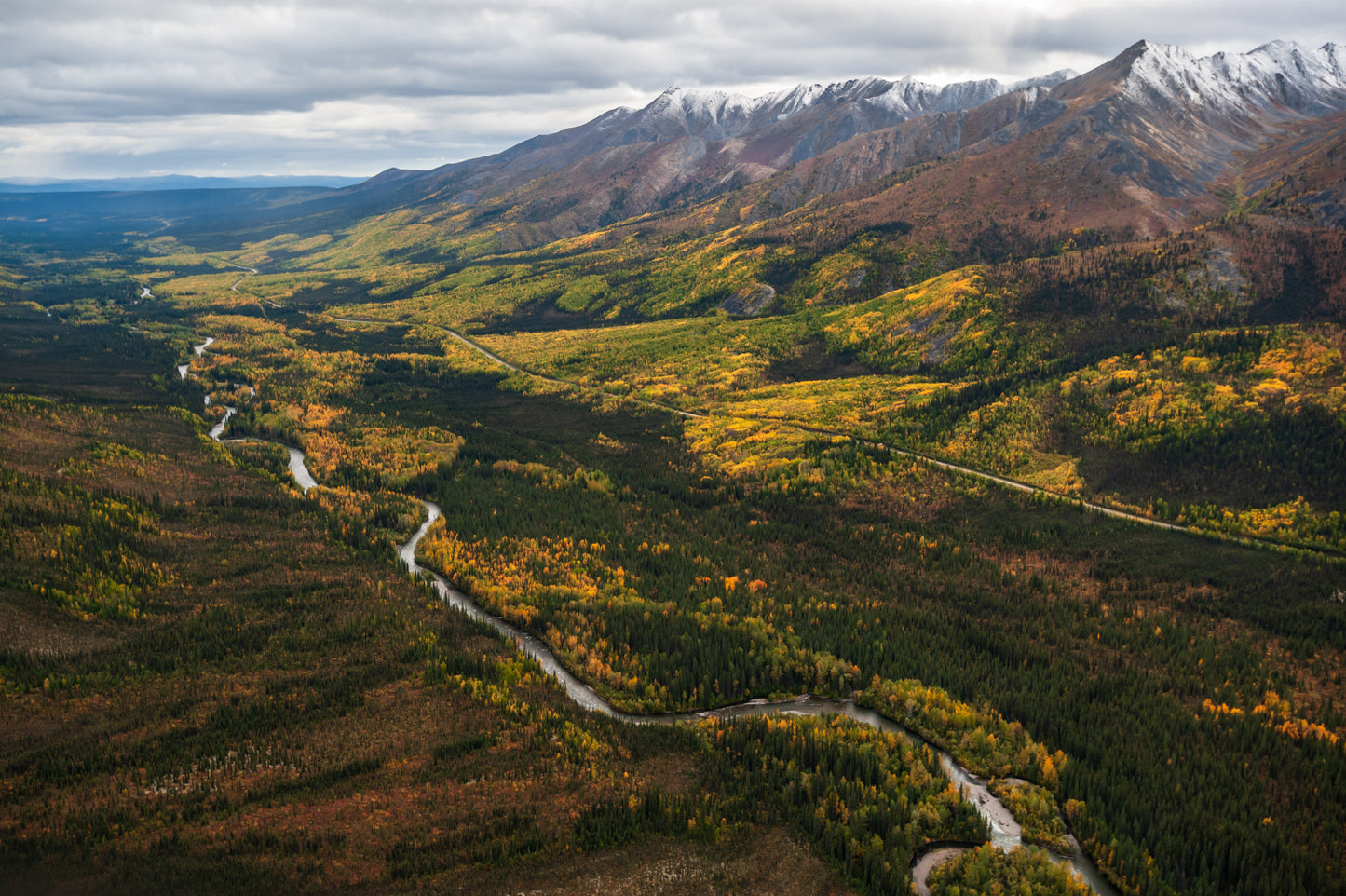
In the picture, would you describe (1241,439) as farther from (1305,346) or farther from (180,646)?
(180,646)

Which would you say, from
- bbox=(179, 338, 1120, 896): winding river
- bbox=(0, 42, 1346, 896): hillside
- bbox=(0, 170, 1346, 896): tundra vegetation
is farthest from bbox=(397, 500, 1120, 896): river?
bbox=(0, 42, 1346, 896): hillside

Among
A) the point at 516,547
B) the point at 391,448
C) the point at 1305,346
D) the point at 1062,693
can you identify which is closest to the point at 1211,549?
the point at 1062,693

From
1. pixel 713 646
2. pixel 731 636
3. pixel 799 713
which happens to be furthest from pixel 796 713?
pixel 731 636

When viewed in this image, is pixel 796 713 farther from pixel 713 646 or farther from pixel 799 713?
pixel 713 646

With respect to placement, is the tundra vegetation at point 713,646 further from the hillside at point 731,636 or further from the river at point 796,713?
the river at point 796,713

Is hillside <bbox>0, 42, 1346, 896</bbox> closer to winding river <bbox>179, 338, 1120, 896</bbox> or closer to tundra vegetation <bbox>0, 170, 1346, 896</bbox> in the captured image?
tundra vegetation <bbox>0, 170, 1346, 896</bbox>

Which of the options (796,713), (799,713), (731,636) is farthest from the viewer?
(731,636)

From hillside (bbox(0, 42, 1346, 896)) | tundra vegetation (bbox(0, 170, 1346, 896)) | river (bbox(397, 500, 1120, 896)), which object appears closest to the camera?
tundra vegetation (bbox(0, 170, 1346, 896))

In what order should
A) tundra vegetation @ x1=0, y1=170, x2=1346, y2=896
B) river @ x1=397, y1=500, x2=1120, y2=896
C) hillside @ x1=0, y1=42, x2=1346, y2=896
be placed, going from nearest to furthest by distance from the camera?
tundra vegetation @ x1=0, y1=170, x2=1346, y2=896, hillside @ x1=0, y1=42, x2=1346, y2=896, river @ x1=397, y1=500, x2=1120, y2=896

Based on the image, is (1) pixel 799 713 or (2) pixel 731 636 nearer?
(1) pixel 799 713
